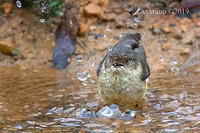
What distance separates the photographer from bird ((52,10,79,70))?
7.71 metres

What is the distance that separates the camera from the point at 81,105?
5.04 metres

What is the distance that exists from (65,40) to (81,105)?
3087 millimetres

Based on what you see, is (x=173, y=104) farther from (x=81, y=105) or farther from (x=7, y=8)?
(x=7, y=8)

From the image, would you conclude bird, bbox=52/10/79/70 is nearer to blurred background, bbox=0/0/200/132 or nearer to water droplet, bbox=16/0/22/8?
blurred background, bbox=0/0/200/132

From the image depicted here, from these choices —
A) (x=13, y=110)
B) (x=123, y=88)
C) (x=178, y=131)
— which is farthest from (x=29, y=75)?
(x=178, y=131)

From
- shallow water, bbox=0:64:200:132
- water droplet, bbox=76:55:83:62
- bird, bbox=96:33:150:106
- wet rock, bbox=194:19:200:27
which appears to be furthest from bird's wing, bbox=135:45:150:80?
wet rock, bbox=194:19:200:27

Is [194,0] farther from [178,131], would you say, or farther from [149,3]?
[178,131]

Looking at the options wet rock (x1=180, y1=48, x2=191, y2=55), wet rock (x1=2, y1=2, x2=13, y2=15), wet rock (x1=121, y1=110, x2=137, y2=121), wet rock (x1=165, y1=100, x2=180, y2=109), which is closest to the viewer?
wet rock (x1=121, y1=110, x2=137, y2=121)

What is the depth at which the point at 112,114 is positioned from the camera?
4.53m

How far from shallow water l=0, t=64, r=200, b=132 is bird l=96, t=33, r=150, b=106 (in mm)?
184

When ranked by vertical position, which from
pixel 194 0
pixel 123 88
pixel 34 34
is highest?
pixel 194 0

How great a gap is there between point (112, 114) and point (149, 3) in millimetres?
4497

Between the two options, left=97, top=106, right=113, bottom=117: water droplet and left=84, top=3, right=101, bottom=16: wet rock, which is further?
left=84, top=3, right=101, bottom=16: wet rock

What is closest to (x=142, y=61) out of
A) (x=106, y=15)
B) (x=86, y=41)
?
(x=86, y=41)
